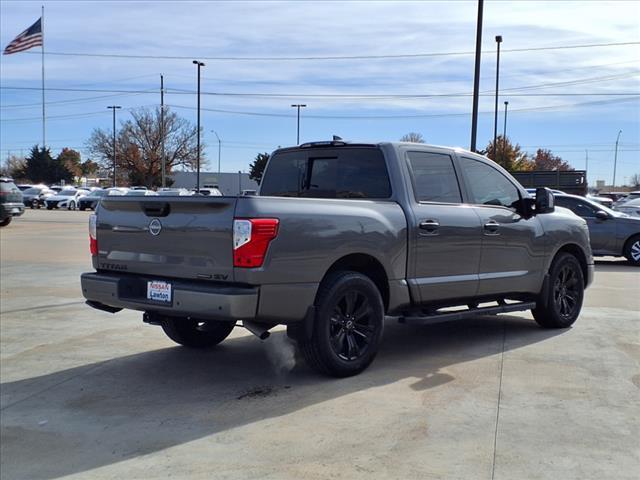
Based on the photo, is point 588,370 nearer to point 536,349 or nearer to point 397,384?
point 536,349

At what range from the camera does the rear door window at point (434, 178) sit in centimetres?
636

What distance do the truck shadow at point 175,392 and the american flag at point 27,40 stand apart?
1703 inches

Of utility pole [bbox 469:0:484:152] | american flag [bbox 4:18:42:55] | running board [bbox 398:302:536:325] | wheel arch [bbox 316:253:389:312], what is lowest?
running board [bbox 398:302:536:325]

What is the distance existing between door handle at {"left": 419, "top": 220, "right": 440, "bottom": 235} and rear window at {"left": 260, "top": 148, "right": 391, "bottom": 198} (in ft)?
1.32

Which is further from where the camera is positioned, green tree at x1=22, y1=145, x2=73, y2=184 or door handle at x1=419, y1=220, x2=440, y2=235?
green tree at x1=22, y1=145, x2=73, y2=184

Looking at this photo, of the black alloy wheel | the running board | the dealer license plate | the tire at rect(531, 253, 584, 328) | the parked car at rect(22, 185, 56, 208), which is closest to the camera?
the dealer license plate

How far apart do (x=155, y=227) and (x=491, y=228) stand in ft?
10.8

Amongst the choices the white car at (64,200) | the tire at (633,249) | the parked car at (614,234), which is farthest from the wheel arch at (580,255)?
the white car at (64,200)

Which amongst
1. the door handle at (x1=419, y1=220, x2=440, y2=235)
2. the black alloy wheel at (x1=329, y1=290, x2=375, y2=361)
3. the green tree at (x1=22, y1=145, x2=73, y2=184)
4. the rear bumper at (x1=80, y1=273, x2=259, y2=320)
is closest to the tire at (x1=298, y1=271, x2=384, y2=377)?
the black alloy wheel at (x1=329, y1=290, x2=375, y2=361)

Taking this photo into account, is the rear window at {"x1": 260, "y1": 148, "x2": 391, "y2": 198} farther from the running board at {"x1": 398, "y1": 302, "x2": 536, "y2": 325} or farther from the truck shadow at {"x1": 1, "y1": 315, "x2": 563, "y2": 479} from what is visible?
the truck shadow at {"x1": 1, "y1": 315, "x2": 563, "y2": 479}

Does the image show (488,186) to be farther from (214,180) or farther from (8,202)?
(214,180)

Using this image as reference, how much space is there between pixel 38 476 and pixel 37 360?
2854mm

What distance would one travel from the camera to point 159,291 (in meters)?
5.29

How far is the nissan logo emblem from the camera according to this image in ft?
17.7
